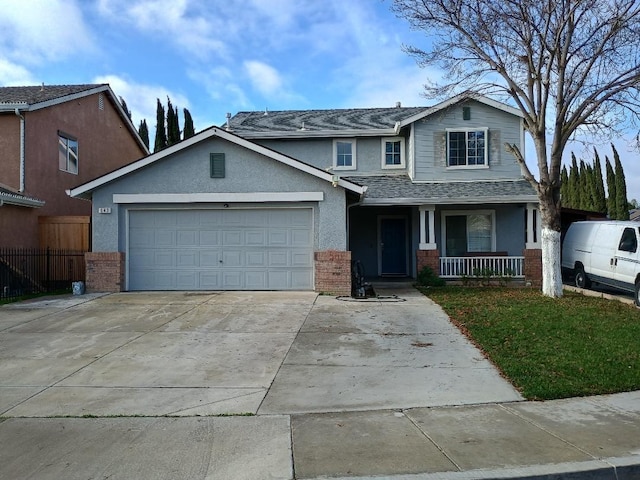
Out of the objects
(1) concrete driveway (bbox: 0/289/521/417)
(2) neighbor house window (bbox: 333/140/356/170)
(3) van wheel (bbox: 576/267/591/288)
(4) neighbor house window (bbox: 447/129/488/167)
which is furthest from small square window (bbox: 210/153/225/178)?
(3) van wheel (bbox: 576/267/591/288)

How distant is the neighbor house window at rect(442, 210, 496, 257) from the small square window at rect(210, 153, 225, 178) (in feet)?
25.5

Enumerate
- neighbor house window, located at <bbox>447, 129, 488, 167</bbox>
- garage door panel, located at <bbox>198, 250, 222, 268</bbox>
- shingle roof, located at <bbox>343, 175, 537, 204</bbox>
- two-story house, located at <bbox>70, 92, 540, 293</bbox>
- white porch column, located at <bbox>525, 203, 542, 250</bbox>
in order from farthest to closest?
neighbor house window, located at <bbox>447, 129, 488, 167</bbox>
white porch column, located at <bbox>525, 203, 542, 250</bbox>
shingle roof, located at <bbox>343, 175, 537, 204</bbox>
garage door panel, located at <bbox>198, 250, 222, 268</bbox>
two-story house, located at <bbox>70, 92, 540, 293</bbox>

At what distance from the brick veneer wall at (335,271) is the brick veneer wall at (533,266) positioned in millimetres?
6006

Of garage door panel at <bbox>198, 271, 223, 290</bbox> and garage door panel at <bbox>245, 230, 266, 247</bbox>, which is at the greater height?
garage door panel at <bbox>245, 230, 266, 247</bbox>

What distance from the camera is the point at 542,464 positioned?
4.15m

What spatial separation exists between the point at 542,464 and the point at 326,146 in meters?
15.2

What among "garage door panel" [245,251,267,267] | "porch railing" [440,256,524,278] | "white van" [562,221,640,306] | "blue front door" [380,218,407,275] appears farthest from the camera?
"blue front door" [380,218,407,275]

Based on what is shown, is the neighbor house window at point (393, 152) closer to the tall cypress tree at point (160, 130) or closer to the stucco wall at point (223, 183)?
the stucco wall at point (223, 183)

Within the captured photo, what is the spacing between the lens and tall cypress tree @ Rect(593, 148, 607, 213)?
32.8m

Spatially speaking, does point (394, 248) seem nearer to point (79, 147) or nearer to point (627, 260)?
point (627, 260)

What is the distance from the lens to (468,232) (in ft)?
57.6

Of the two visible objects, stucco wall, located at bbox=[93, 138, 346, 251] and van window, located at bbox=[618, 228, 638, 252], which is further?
stucco wall, located at bbox=[93, 138, 346, 251]

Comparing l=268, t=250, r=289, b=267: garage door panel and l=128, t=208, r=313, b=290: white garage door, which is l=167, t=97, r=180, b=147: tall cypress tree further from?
l=268, t=250, r=289, b=267: garage door panel

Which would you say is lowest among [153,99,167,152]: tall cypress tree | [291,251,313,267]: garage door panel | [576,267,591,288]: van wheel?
[576,267,591,288]: van wheel
